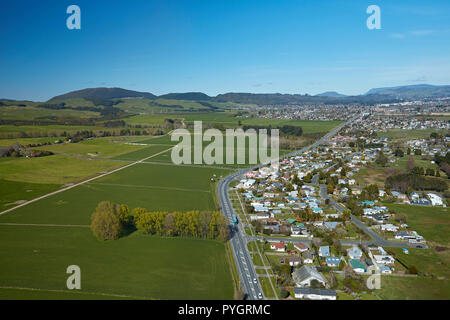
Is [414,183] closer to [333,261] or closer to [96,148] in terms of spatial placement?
[333,261]

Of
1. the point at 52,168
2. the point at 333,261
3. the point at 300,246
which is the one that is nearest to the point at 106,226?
the point at 300,246

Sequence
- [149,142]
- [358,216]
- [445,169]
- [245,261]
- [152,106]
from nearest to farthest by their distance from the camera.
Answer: [245,261] < [358,216] < [445,169] < [149,142] < [152,106]

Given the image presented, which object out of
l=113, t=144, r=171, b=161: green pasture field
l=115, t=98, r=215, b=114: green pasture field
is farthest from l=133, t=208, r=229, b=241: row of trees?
l=115, t=98, r=215, b=114: green pasture field

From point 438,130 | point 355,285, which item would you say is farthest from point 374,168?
point 438,130

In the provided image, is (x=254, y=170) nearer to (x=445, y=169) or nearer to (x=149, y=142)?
(x=445, y=169)

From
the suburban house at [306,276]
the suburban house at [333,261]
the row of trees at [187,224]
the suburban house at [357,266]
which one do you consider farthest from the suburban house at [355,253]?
the row of trees at [187,224]

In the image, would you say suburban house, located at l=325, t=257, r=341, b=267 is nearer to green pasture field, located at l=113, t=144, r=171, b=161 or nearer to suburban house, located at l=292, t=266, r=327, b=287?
suburban house, located at l=292, t=266, r=327, b=287
